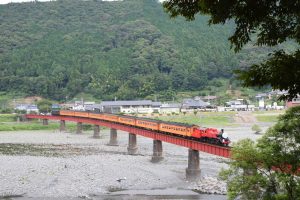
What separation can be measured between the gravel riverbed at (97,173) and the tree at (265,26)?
2666cm

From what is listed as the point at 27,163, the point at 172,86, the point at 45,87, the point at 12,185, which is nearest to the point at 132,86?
the point at 172,86

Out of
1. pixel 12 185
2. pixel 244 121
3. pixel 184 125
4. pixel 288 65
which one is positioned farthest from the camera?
pixel 244 121

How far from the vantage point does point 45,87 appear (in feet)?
557

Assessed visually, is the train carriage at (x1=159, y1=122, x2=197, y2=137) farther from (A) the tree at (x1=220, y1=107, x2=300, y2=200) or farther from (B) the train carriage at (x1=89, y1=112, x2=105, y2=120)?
(B) the train carriage at (x1=89, y1=112, x2=105, y2=120)

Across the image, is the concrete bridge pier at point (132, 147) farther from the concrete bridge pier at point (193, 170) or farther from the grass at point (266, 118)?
the grass at point (266, 118)

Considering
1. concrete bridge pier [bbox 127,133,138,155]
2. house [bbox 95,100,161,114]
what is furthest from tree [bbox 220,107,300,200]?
house [bbox 95,100,161,114]

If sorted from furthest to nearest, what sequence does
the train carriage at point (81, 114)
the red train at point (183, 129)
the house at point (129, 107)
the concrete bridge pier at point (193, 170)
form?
the house at point (129, 107) → the train carriage at point (81, 114) → the concrete bridge pier at point (193, 170) → the red train at point (183, 129)

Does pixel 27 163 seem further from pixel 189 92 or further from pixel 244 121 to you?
pixel 189 92

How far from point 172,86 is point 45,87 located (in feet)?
165

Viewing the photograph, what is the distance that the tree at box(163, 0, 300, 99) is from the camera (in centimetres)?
802

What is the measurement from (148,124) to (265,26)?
154 ft

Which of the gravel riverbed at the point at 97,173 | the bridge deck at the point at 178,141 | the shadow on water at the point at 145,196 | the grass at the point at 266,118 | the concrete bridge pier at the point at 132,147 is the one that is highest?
the grass at the point at 266,118

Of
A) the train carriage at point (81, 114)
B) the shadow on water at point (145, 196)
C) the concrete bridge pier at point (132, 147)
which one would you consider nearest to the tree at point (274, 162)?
the shadow on water at point (145, 196)

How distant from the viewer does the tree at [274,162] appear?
57.3 ft
